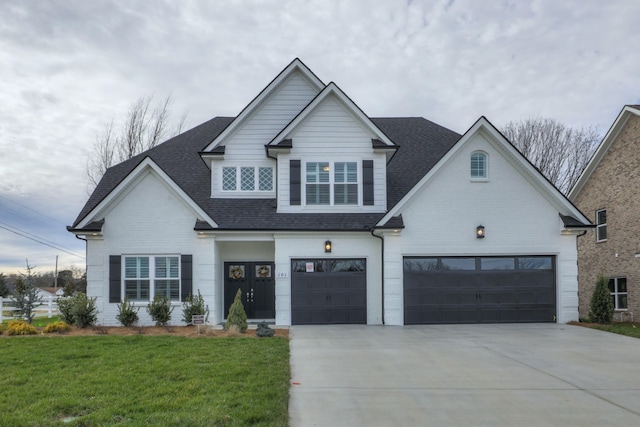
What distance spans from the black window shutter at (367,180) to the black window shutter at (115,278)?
8206 millimetres

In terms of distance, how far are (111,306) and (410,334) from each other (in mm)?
9206

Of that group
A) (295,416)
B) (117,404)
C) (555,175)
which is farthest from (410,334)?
(555,175)

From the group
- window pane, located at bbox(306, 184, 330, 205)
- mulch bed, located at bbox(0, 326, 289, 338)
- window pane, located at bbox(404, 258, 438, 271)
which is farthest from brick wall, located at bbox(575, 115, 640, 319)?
mulch bed, located at bbox(0, 326, 289, 338)

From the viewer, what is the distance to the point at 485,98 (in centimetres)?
2542

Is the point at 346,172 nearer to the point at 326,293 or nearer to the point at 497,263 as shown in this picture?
the point at 326,293

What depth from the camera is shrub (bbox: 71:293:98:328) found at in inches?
540

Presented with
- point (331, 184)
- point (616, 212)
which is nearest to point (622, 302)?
point (616, 212)

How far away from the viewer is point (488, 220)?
49.7 feet

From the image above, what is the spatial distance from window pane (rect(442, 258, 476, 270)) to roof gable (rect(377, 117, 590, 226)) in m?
2.27

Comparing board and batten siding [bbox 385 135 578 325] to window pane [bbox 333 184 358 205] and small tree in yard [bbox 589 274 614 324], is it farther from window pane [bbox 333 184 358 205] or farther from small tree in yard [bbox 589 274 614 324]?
window pane [bbox 333 184 358 205]

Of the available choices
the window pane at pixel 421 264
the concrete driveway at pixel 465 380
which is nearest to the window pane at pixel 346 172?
the window pane at pixel 421 264

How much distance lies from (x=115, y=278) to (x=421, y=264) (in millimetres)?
9747

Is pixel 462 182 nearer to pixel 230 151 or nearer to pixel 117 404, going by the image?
pixel 230 151

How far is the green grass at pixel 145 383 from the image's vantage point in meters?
5.51
